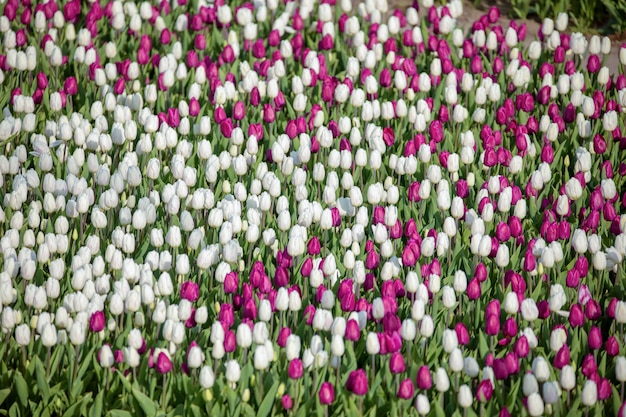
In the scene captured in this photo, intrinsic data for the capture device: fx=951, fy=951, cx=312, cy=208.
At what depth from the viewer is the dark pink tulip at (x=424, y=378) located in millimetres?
3146

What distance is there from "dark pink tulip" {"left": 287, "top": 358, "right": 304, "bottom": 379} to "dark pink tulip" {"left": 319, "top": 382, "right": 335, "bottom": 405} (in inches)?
4.4

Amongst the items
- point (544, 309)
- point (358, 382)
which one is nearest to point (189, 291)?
point (358, 382)

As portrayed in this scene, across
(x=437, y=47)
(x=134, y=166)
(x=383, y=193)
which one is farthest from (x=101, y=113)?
(x=437, y=47)

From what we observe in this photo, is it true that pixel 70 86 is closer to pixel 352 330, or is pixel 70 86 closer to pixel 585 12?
pixel 352 330

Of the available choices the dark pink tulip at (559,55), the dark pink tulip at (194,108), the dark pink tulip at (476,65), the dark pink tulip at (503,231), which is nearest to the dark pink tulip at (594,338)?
the dark pink tulip at (503,231)

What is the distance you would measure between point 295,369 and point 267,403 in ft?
0.56

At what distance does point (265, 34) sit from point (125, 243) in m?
2.92

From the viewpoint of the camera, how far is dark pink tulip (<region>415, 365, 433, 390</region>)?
124 inches

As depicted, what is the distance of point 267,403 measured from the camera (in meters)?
3.23

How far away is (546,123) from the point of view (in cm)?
513

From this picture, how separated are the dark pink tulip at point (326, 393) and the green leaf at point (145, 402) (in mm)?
592

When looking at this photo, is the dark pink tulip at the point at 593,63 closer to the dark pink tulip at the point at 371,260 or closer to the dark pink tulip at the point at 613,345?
the dark pink tulip at the point at 371,260

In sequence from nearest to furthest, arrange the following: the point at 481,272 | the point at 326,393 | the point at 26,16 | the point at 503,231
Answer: the point at 326,393, the point at 481,272, the point at 503,231, the point at 26,16

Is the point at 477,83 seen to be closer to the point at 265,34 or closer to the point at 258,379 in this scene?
the point at 265,34
